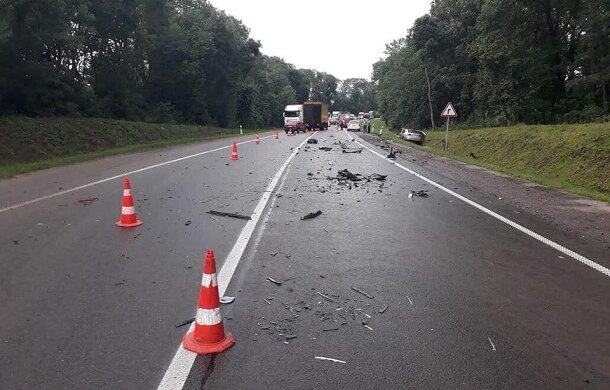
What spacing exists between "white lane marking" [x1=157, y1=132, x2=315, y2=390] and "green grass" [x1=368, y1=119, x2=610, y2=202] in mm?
7963

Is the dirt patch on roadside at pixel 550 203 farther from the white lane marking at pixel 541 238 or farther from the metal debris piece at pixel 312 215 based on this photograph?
the metal debris piece at pixel 312 215

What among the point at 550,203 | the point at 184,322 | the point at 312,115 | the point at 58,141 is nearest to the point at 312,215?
the point at 184,322

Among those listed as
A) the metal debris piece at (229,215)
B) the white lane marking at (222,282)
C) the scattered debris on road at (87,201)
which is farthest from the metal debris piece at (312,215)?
the scattered debris on road at (87,201)

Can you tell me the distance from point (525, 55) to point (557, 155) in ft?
62.0

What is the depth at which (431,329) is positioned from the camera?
13.9 feet

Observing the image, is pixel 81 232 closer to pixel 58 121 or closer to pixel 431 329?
pixel 431 329

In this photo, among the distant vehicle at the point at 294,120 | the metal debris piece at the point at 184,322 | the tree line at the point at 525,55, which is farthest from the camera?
the distant vehicle at the point at 294,120

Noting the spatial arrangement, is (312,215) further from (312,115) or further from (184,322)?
(312,115)

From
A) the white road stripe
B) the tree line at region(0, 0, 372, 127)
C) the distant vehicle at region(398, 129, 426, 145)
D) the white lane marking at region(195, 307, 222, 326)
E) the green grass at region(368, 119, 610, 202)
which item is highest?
the tree line at region(0, 0, 372, 127)

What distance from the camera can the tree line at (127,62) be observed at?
25516mm

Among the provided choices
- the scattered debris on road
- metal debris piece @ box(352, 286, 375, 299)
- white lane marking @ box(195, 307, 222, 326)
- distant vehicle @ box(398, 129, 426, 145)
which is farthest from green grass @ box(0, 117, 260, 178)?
distant vehicle @ box(398, 129, 426, 145)

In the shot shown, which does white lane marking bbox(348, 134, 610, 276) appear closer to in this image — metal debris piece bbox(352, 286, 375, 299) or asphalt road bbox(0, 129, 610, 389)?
asphalt road bbox(0, 129, 610, 389)

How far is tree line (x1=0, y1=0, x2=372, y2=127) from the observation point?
25516 millimetres

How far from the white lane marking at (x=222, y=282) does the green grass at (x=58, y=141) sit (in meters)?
9.36
